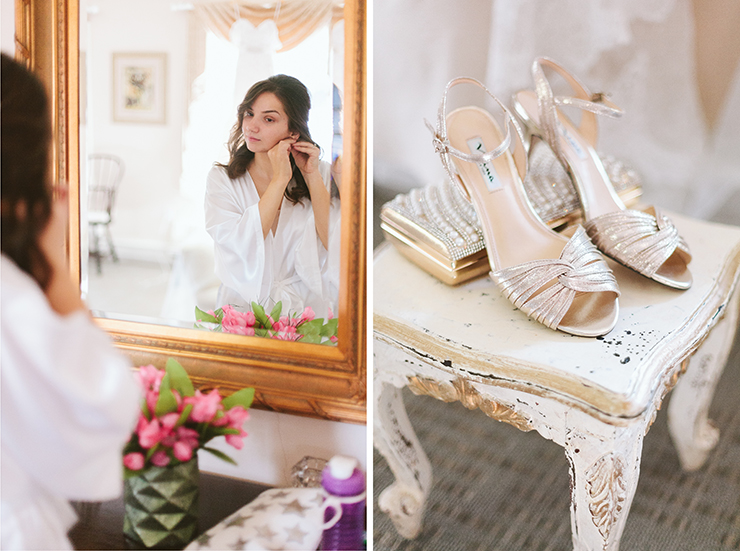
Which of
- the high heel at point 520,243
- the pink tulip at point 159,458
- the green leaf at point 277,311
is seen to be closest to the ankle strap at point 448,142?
the high heel at point 520,243

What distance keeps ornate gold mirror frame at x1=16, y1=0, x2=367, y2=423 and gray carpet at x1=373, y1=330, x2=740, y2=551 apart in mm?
473

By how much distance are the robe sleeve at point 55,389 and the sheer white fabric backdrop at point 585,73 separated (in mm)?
1140

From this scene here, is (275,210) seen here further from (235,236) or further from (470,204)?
(470,204)

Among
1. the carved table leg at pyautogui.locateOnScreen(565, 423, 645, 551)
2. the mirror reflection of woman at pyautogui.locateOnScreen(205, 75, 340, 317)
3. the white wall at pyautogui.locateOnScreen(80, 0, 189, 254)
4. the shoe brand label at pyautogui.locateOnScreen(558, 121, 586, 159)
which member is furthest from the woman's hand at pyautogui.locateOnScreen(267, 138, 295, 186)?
the shoe brand label at pyautogui.locateOnScreen(558, 121, 586, 159)

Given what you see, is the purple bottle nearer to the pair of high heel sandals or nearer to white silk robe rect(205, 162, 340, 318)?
white silk robe rect(205, 162, 340, 318)

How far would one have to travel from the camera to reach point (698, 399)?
1170mm

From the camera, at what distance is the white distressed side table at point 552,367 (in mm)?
646

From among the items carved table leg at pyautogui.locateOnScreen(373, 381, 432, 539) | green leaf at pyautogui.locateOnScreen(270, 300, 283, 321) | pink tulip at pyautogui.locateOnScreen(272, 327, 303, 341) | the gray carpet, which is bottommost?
the gray carpet

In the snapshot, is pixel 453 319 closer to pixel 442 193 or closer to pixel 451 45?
pixel 442 193

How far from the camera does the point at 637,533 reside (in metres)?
1.02

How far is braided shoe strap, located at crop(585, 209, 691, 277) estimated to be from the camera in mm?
822

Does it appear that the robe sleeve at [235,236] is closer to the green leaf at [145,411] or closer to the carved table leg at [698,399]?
the green leaf at [145,411]

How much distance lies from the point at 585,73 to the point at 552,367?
3.80ft

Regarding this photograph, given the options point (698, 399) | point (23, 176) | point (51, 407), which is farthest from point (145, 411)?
point (698, 399)
